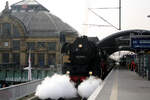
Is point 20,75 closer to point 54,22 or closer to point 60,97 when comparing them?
point 54,22

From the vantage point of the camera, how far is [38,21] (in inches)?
2805

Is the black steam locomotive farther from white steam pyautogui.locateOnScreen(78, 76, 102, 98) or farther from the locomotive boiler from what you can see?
white steam pyautogui.locateOnScreen(78, 76, 102, 98)

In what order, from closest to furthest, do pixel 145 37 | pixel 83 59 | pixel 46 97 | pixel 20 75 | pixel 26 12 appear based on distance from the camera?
1. pixel 46 97
2. pixel 83 59
3. pixel 145 37
4. pixel 20 75
5. pixel 26 12

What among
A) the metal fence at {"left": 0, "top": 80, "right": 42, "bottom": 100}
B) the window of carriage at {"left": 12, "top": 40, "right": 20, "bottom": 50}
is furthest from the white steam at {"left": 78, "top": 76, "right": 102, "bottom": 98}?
the window of carriage at {"left": 12, "top": 40, "right": 20, "bottom": 50}

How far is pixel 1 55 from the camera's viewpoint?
6800 centimetres

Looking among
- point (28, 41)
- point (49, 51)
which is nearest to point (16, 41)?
point (28, 41)

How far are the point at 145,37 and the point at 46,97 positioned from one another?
9822 millimetres

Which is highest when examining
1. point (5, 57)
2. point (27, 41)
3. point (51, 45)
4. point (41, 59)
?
point (27, 41)

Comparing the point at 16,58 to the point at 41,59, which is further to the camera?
the point at 16,58

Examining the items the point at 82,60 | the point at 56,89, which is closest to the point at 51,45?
the point at 82,60

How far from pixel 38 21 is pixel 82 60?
56401 millimetres

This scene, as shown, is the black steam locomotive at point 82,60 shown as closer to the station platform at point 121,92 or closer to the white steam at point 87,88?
the station platform at point 121,92

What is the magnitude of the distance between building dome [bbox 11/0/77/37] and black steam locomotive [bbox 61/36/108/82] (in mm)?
44313

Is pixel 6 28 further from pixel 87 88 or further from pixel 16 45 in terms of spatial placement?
pixel 87 88
